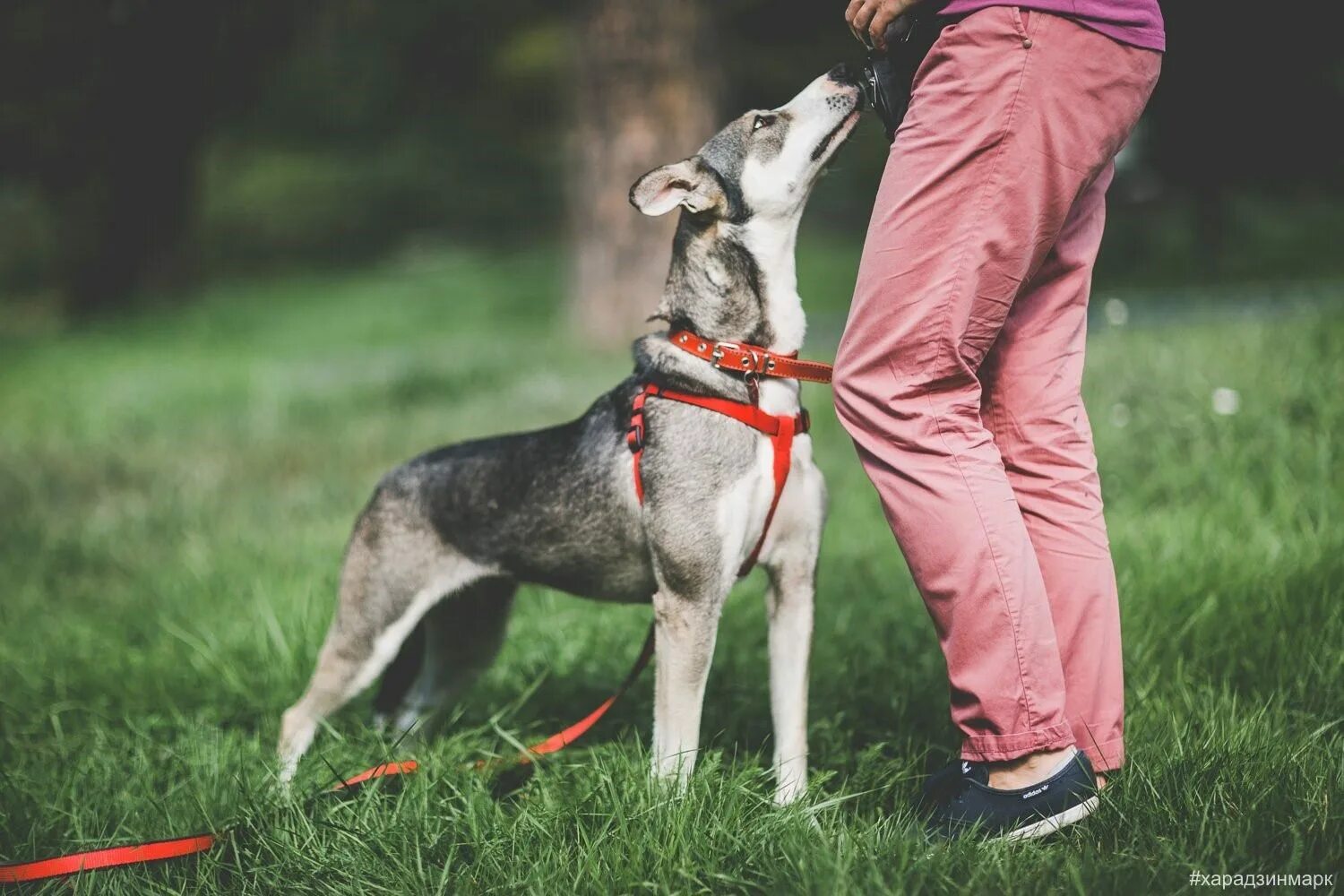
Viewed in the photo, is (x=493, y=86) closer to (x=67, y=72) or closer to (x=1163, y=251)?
(x=67, y=72)

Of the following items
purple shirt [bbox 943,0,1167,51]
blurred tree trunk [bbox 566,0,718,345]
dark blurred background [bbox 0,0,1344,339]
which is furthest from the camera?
dark blurred background [bbox 0,0,1344,339]

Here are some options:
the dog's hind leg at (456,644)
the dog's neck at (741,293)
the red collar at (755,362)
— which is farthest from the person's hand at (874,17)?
the dog's hind leg at (456,644)

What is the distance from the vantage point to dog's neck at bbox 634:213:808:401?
122 inches

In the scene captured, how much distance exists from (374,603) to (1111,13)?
8.24ft

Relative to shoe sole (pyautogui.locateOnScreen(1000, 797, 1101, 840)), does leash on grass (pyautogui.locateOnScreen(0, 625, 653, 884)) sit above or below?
below

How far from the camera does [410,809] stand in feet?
9.07

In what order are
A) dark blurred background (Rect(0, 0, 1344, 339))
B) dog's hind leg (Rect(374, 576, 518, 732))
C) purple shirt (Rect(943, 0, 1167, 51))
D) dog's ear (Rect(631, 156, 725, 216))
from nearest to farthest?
purple shirt (Rect(943, 0, 1167, 51)) → dog's ear (Rect(631, 156, 725, 216)) → dog's hind leg (Rect(374, 576, 518, 732)) → dark blurred background (Rect(0, 0, 1344, 339))

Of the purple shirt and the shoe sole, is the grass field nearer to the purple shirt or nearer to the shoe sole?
the shoe sole

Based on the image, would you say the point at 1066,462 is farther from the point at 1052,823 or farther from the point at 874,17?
the point at 874,17

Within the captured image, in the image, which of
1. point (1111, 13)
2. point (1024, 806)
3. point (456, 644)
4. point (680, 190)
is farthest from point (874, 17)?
point (456, 644)

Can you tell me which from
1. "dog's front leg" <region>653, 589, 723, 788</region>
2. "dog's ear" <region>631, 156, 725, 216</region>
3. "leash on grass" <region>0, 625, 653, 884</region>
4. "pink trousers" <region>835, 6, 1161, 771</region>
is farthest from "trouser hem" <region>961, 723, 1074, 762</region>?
"dog's ear" <region>631, 156, 725, 216</region>

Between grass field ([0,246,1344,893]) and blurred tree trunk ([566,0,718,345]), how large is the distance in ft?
7.80

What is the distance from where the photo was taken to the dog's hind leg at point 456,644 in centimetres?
369

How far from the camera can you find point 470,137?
2647 cm
